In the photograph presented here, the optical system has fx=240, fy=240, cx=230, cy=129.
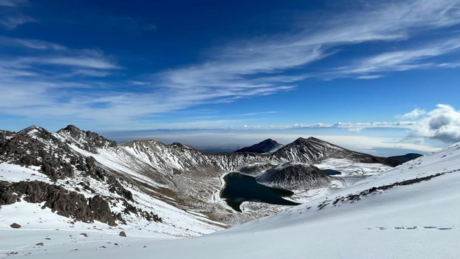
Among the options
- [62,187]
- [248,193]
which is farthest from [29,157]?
[248,193]

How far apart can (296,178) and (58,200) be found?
149 m

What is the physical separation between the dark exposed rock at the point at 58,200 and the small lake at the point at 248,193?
75.2 meters

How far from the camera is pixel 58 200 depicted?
3341cm

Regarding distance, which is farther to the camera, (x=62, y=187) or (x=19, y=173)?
(x=62, y=187)

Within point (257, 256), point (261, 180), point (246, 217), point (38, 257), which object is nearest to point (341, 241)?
point (257, 256)

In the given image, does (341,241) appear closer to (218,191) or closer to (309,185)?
(218,191)

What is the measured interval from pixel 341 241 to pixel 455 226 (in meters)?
3.89

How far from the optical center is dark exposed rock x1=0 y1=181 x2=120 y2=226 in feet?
98.0

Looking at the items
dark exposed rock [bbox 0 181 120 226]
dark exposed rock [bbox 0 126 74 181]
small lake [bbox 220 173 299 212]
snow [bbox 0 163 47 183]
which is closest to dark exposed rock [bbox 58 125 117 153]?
small lake [bbox 220 173 299 212]

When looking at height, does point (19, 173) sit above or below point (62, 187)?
above

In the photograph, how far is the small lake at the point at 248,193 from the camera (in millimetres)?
123375

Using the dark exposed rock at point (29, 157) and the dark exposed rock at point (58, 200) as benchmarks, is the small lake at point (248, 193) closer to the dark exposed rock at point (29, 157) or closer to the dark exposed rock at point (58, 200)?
the dark exposed rock at point (29, 157)

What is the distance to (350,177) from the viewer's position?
175000mm

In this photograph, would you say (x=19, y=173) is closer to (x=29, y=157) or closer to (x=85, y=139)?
(x=29, y=157)
